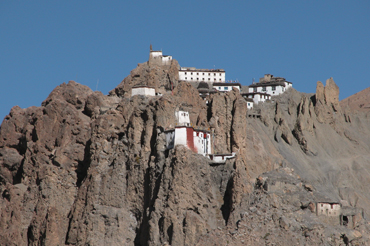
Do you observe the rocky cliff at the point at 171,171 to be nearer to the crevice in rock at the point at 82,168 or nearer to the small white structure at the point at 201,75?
the crevice in rock at the point at 82,168

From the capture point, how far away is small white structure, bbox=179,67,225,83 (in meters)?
162

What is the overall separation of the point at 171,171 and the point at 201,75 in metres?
48.5

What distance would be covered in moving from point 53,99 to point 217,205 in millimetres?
41947

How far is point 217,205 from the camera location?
12031 centimetres

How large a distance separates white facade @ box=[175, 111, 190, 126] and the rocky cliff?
1.48m

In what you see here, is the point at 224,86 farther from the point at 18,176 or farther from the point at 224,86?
the point at 18,176

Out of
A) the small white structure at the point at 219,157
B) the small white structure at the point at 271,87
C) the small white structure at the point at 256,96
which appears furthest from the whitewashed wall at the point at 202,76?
the small white structure at the point at 219,157

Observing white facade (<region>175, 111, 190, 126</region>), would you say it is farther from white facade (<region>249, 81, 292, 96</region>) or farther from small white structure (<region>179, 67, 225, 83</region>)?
white facade (<region>249, 81, 292, 96</region>)

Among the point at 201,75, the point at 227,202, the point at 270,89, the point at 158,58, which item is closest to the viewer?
the point at 227,202

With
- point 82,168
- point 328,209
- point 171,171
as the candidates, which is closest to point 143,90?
point 82,168

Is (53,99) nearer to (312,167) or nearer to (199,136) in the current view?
(199,136)

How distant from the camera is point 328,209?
11931 cm

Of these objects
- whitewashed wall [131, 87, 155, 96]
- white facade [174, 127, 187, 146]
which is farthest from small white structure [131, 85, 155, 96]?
white facade [174, 127, 187, 146]

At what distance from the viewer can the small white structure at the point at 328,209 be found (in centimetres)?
11844
